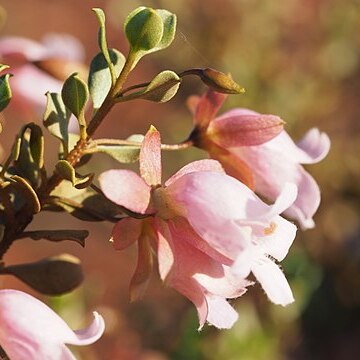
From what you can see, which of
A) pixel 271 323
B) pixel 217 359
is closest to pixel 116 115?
pixel 271 323

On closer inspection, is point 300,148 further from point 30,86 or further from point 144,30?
point 30,86

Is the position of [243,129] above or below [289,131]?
above

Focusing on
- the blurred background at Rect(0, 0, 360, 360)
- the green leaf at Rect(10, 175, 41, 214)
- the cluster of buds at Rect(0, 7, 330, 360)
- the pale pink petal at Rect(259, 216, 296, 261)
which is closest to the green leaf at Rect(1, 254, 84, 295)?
the cluster of buds at Rect(0, 7, 330, 360)

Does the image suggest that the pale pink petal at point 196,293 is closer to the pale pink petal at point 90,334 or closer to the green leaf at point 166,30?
the pale pink petal at point 90,334

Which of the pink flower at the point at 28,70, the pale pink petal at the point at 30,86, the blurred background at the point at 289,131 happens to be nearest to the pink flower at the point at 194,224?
the pink flower at the point at 28,70

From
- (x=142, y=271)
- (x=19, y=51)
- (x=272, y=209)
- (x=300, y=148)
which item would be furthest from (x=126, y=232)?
(x=19, y=51)

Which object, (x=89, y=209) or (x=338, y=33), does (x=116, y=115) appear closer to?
(x=338, y=33)
